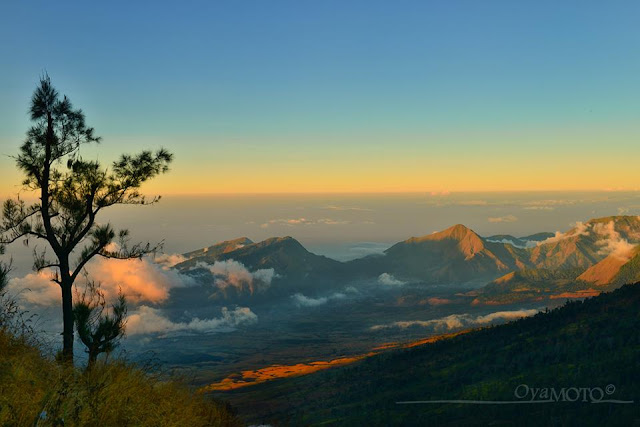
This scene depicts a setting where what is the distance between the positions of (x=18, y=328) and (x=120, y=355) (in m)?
4.82

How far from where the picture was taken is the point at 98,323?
25141mm

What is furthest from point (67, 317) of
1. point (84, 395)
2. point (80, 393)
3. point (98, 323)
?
point (80, 393)

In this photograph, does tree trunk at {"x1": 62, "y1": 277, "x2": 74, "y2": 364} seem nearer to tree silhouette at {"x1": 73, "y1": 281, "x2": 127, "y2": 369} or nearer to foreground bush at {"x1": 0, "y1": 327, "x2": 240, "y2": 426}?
tree silhouette at {"x1": 73, "y1": 281, "x2": 127, "y2": 369}

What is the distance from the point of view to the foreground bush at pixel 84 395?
12039 mm

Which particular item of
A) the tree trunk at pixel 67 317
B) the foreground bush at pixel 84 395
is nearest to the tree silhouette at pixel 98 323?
the tree trunk at pixel 67 317

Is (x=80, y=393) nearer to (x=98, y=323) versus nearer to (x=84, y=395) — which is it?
(x=84, y=395)

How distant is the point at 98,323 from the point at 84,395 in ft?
40.4

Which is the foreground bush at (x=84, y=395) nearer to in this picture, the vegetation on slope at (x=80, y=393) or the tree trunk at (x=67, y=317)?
the vegetation on slope at (x=80, y=393)

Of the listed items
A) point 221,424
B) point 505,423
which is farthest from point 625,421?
point 221,424

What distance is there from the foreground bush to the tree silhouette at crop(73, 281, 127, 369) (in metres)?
5.92

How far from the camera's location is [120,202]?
1113 inches

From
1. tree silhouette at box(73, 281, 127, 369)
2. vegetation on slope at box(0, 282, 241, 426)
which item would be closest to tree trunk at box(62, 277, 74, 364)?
tree silhouette at box(73, 281, 127, 369)

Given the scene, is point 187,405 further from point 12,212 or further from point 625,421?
point 625,421

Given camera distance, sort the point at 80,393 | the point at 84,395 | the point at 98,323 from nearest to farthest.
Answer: the point at 80,393 < the point at 84,395 < the point at 98,323
